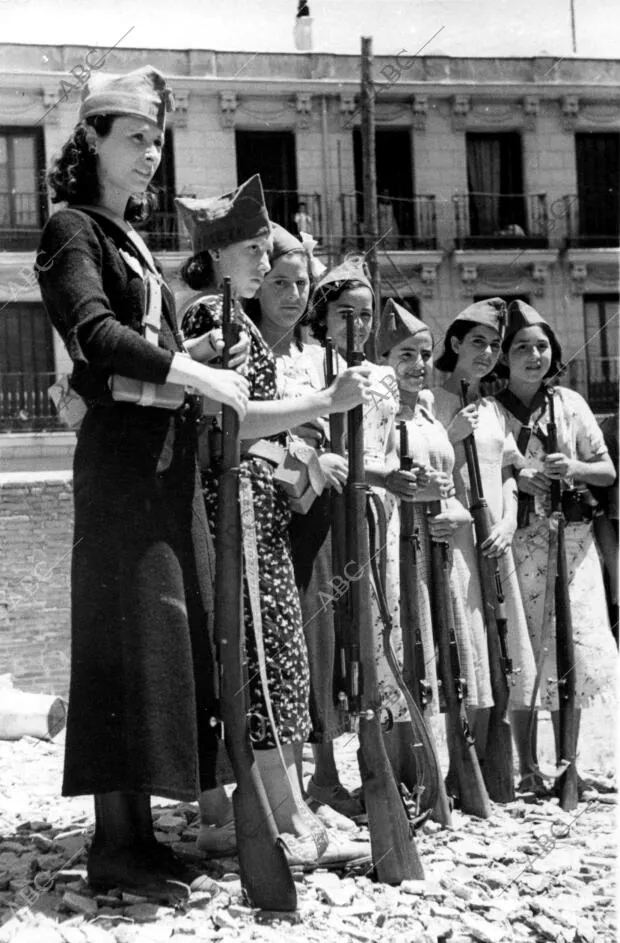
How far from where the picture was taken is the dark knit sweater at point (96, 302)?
332cm

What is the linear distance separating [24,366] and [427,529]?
5.15ft

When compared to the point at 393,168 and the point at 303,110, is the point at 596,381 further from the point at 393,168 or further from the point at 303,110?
the point at 303,110

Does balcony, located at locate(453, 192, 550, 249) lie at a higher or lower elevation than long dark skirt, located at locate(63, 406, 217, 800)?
higher

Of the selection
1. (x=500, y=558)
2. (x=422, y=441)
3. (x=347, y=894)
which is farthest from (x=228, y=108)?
(x=347, y=894)

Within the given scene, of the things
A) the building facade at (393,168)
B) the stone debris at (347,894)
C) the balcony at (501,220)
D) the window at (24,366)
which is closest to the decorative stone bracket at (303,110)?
the building facade at (393,168)

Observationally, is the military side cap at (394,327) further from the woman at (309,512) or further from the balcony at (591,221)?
the balcony at (591,221)

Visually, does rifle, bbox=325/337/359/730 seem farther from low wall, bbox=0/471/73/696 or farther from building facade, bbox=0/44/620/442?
low wall, bbox=0/471/73/696

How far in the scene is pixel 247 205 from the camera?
12.7 ft

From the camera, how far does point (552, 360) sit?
5.60m

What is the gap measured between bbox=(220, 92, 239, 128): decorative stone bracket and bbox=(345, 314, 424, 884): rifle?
1092 mm

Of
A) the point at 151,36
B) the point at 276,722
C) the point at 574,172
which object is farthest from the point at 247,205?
the point at 574,172

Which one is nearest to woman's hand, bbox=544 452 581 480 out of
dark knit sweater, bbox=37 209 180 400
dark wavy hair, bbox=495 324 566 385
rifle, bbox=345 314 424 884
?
dark wavy hair, bbox=495 324 566 385

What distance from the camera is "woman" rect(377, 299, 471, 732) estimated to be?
4.82 metres

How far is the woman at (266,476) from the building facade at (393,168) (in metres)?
0.68
